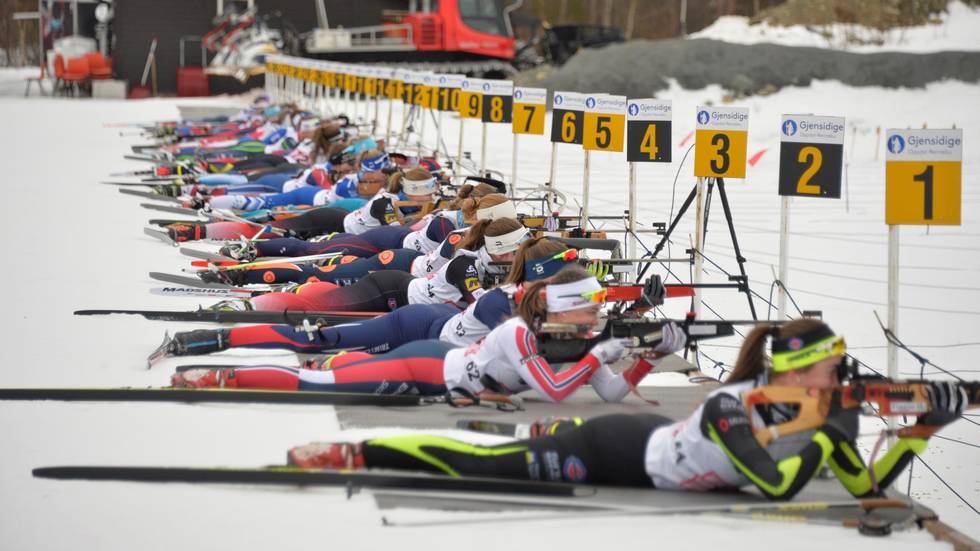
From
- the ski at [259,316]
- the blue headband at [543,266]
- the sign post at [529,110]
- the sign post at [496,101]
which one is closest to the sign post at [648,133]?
the ski at [259,316]

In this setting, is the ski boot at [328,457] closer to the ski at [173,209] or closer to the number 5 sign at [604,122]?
the number 5 sign at [604,122]

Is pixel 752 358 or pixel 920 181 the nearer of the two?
pixel 752 358

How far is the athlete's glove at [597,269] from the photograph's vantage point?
684 cm

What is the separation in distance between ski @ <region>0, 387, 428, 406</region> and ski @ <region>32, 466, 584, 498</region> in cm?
95

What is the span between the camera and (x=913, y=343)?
970 centimetres

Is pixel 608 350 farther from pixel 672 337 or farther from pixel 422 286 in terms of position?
pixel 422 286

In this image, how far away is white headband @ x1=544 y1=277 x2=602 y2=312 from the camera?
16.6 ft

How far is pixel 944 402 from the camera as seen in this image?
412cm

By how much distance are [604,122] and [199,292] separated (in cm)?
305

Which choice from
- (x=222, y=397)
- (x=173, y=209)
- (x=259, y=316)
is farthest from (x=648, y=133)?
(x=173, y=209)

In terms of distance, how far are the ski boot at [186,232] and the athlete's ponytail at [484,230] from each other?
443cm

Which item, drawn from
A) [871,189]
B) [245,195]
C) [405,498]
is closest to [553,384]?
[405,498]

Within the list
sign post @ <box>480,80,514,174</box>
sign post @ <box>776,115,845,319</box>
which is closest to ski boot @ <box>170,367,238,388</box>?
sign post @ <box>776,115,845,319</box>

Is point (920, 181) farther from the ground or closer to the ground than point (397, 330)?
farther from the ground
